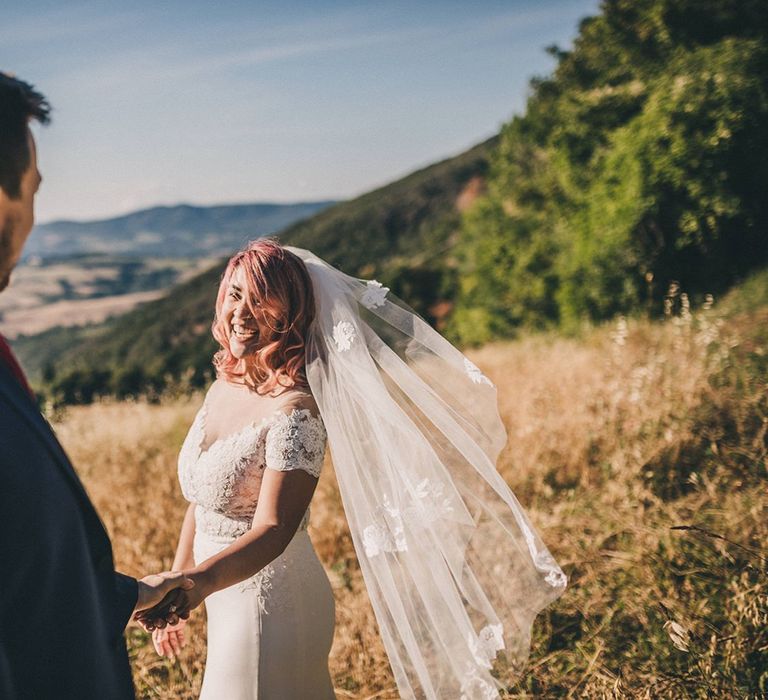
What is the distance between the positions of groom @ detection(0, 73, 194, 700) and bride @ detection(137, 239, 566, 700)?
2.22ft

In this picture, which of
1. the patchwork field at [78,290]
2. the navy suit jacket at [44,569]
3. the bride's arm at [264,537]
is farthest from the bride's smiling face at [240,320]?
the patchwork field at [78,290]

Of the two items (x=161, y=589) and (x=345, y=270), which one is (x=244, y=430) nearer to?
(x=161, y=589)

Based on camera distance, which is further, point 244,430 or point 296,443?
point 244,430

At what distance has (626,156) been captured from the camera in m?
13.6

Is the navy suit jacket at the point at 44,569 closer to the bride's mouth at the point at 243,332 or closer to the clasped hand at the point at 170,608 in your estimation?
the clasped hand at the point at 170,608

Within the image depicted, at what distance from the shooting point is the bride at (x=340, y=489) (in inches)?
83.1

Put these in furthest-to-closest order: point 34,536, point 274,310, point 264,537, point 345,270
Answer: point 345,270 → point 274,310 → point 264,537 → point 34,536

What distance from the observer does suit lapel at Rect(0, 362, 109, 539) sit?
1319 mm

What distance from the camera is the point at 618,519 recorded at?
4.04 metres

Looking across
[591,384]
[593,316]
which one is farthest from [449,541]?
[593,316]

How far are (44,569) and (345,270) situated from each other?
16694 millimetres

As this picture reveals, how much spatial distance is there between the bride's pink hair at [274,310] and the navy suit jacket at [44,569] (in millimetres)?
899

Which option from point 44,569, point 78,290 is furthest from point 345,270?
point 78,290

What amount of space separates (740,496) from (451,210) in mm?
81947
